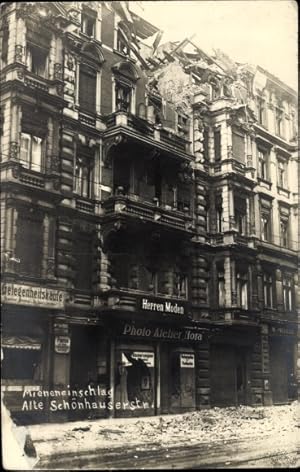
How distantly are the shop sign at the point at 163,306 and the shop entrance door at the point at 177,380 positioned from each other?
369 millimetres

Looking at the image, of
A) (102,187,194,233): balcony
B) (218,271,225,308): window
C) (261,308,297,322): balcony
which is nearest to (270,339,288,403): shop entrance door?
(261,308,297,322): balcony

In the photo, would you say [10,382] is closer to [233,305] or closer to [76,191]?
[76,191]

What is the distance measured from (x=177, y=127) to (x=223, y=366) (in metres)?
2.59

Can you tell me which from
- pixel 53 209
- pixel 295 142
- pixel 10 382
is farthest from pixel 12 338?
pixel 295 142

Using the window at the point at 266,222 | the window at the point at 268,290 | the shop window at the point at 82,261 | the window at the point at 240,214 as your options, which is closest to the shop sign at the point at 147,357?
the shop window at the point at 82,261

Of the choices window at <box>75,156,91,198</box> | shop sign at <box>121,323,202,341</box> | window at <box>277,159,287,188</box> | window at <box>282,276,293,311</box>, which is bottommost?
shop sign at <box>121,323,202,341</box>

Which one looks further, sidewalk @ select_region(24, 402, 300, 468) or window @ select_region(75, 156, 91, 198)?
window @ select_region(75, 156, 91, 198)

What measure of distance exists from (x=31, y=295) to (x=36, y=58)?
2059mm

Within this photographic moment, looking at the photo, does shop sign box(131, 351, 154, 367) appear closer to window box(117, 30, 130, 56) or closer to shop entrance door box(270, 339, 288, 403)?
shop entrance door box(270, 339, 288, 403)

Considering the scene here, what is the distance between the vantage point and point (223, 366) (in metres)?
6.77

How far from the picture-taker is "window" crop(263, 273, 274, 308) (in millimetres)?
7320

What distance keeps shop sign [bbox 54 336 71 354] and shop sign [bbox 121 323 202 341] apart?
21.5 inches

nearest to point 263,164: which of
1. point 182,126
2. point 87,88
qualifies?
point 182,126

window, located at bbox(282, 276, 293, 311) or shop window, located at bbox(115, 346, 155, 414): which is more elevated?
window, located at bbox(282, 276, 293, 311)
